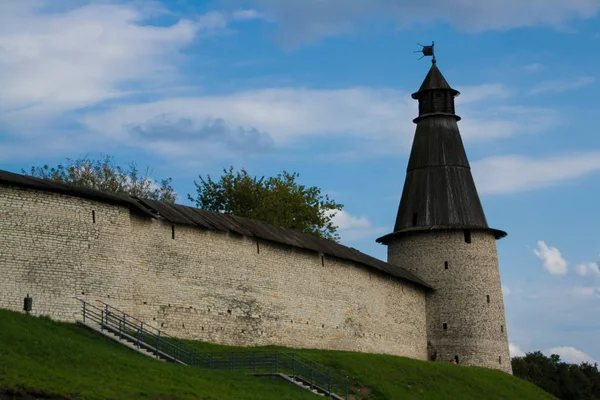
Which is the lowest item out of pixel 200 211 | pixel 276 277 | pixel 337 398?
pixel 337 398

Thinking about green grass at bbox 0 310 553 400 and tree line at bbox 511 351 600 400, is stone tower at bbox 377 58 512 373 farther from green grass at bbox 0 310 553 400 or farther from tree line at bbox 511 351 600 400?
tree line at bbox 511 351 600 400

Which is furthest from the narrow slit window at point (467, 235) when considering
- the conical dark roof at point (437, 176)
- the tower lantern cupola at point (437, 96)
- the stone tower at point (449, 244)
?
the tower lantern cupola at point (437, 96)

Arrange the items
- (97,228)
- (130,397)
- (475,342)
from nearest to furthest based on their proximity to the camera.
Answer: (130,397) → (97,228) → (475,342)

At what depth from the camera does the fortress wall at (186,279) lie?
89.7 ft

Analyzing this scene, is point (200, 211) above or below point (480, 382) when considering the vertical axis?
above

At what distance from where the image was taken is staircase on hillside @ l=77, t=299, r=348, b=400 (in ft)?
86.8

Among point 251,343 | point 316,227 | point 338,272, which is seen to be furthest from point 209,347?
point 316,227

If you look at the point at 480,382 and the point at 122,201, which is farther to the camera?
the point at 480,382

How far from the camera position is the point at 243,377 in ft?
83.9

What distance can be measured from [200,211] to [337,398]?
10297 millimetres

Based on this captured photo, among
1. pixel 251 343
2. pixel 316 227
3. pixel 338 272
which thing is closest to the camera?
pixel 251 343

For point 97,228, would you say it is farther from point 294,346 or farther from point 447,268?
point 447,268

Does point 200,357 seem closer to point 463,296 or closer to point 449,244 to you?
point 463,296

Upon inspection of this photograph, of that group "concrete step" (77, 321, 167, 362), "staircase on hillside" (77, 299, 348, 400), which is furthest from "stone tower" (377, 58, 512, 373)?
"concrete step" (77, 321, 167, 362)
